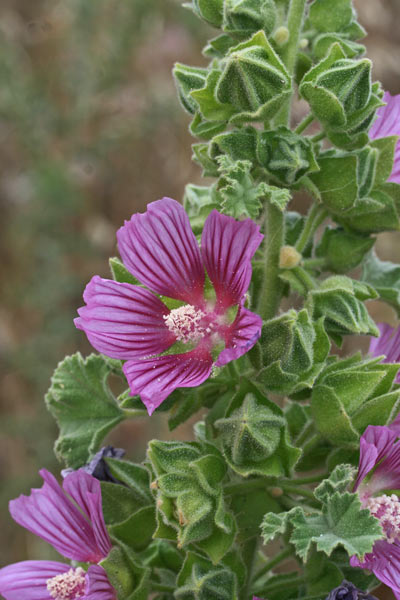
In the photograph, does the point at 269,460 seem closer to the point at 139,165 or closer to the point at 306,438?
the point at 306,438

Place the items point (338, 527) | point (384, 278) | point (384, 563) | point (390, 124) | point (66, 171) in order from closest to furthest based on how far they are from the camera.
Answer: point (338, 527), point (384, 563), point (390, 124), point (384, 278), point (66, 171)

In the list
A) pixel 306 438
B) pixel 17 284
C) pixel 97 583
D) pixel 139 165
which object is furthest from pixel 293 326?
pixel 139 165

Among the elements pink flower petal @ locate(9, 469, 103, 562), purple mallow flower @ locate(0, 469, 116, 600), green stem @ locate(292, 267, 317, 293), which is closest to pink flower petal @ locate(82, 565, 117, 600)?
purple mallow flower @ locate(0, 469, 116, 600)

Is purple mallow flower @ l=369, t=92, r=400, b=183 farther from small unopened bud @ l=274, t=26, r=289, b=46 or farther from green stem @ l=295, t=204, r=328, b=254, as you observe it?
small unopened bud @ l=274, t=26, r=289, b=46

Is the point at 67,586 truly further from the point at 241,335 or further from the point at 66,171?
the point at 66,171

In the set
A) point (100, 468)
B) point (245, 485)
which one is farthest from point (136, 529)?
point (245, 485)
